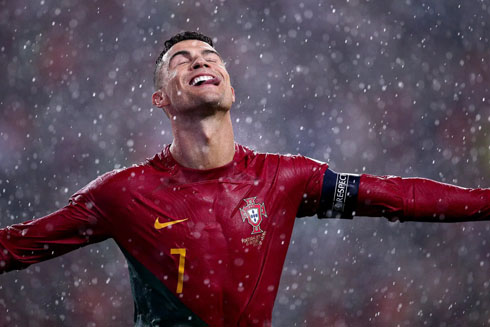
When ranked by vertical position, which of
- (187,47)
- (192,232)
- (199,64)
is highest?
(187,47)

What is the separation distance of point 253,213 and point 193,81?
756 mm

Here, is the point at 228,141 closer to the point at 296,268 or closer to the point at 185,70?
the point at 185,70

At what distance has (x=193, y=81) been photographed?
365 centimetres

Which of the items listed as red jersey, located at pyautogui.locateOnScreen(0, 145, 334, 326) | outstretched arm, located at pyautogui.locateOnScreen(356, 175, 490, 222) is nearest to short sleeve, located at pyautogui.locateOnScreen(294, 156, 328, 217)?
red jersey, located at pyautogui.locateOnScreen(0, 145, 334, 326)

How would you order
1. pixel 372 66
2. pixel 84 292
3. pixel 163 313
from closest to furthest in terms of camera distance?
pixel 163 313, pixel 84 292, pixel 372 66

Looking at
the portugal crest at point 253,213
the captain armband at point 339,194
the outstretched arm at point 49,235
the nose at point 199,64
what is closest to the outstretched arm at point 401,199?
the captain armband at point 339,194

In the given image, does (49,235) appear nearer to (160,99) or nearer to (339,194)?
(160,99)

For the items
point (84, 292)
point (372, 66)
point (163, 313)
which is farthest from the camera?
point (372, 66)

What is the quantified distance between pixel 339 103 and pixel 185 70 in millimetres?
4708

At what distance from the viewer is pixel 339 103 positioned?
8188mm

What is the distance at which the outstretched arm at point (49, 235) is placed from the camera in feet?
11.4

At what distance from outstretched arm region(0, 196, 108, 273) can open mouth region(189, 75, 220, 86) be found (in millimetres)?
825

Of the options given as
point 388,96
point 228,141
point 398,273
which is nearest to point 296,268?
point 398,273

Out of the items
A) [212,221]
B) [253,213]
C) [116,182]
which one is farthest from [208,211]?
[116,182]
